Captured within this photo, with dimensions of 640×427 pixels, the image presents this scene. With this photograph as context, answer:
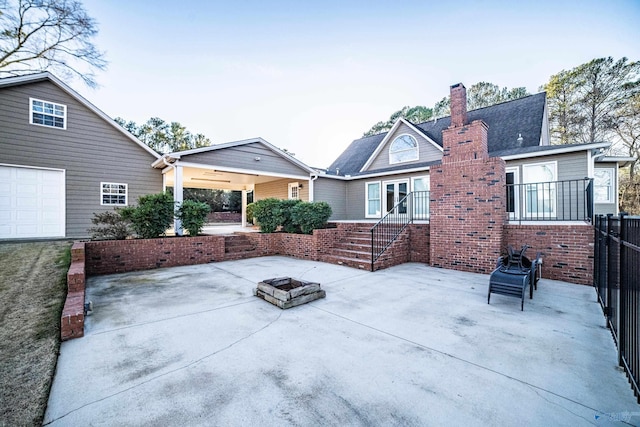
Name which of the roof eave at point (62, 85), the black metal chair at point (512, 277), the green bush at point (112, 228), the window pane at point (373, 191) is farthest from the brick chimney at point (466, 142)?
the roof eave at point (62, 85)

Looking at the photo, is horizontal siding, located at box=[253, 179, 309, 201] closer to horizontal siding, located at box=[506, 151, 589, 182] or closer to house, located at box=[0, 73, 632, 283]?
house, located at box=[0, 73, 632, 283]

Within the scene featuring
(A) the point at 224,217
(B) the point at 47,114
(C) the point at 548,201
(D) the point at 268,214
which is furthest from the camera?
(A) the point at 224,217

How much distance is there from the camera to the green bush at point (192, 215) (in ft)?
26.2

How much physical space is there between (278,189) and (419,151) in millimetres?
7600

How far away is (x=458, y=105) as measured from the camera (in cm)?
806

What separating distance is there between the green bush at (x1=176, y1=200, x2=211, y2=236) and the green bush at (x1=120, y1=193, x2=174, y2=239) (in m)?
0.38

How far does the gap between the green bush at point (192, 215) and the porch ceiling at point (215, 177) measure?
7.82 feet

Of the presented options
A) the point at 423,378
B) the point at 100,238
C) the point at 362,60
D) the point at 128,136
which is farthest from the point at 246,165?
the point at 423,378

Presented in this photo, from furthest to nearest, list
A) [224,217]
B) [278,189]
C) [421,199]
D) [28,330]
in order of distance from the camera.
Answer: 1. [224,217]
2. [278,189]
3. [421,199]
4. [28,330]

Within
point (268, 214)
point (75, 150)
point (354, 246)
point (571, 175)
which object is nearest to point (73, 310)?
point (354, 246)

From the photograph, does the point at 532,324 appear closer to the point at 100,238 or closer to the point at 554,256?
the point at 554,256

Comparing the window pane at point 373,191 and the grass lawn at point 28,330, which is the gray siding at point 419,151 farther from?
the grass lawn at point 28,330

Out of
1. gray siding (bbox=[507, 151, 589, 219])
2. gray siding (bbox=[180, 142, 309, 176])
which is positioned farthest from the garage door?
gray siding (bbox=[507, 151, 589, 219])

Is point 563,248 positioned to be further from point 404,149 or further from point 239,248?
point 239,248
